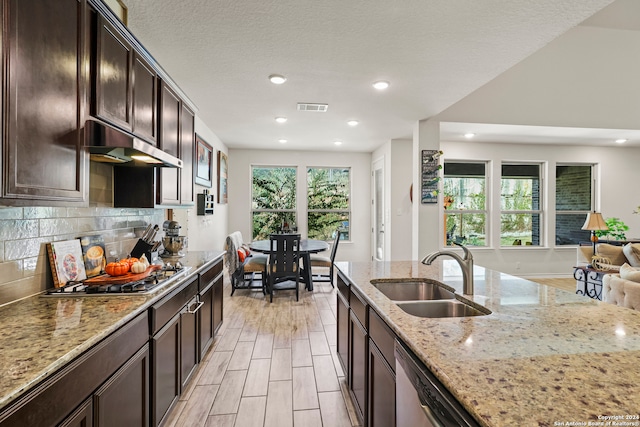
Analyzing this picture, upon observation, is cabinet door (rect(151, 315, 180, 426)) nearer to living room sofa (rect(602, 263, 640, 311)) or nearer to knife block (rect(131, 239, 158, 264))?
knife block (rect(131, 239, 158, 264))

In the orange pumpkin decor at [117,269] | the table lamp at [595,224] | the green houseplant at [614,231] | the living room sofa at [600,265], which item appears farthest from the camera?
the green houseplant at [614,231]

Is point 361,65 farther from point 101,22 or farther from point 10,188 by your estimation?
point 10,188

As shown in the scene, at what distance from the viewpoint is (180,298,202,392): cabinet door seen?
6.53 ft

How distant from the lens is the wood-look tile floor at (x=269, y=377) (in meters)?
1.96

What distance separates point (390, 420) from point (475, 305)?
63 centimetres

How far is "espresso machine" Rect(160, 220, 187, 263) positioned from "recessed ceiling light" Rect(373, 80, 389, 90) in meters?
2.29

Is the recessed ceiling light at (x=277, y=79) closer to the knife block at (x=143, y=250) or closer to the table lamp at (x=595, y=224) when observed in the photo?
the knife block at (x=143, y=250)

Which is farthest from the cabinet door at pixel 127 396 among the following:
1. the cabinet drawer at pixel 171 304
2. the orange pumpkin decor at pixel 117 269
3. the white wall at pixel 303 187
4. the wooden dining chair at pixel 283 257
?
the white wall at pixel 303 187

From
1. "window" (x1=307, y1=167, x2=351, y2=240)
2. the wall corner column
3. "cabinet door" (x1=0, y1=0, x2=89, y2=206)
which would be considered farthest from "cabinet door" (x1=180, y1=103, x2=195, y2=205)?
"window" (x1=307, y1=167, x2=351, y2=240)

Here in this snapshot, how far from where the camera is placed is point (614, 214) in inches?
247

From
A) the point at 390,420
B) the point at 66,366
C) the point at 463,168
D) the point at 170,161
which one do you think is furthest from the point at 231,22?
the point at 463,168

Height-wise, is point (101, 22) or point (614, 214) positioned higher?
point (101, 22)

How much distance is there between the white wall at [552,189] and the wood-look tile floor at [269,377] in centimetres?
416

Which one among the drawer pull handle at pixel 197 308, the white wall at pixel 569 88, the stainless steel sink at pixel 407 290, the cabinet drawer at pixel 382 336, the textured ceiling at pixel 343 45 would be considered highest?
the white wall at pixel 569 88
